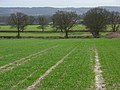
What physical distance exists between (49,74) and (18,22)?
120067 mm

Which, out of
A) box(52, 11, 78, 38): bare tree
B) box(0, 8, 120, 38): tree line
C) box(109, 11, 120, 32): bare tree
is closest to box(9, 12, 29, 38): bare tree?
box(0, 8, 120, 38): tree line

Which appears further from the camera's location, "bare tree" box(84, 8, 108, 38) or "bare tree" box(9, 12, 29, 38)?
"bare tree" box(9, 12, 29, 38)

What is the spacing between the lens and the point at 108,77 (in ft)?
65.9

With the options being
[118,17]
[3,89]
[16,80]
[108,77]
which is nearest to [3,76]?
[16,80]

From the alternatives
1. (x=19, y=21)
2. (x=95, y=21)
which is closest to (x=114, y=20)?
(x=95, y=21)

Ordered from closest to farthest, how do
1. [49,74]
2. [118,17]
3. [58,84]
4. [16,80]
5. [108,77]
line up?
[58,84]
[16,80]
[108,77]
[49,74]
[118,17]

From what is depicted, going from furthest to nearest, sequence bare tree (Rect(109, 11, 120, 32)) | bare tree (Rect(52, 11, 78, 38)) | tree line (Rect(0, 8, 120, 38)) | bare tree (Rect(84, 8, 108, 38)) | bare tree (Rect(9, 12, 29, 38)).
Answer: bare tree (Rect(109, 11, 120, 32)) < bare tree (Rect(9, 12, 29, 38)) < bare tree (Rect(52, 11, 78, 38)) < tree line (Rect(0, 8, 120, 38)) < bare tree (Rect(84, 8, 108, 38))

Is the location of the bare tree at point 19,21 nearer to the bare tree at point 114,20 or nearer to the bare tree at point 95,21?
the bare tree at point 95,21

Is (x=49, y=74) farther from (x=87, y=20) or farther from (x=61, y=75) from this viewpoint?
(x=87, y=20)

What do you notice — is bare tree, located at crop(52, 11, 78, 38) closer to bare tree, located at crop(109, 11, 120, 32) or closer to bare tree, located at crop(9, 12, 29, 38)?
bare tree, located at crop(9, 12, 29, 38)

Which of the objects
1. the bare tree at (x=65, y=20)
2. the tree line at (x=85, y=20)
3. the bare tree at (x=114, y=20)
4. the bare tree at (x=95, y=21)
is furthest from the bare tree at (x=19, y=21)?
the bare tree at (x=114, y=20)

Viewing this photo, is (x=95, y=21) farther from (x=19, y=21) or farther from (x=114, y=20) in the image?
(x=19, y=21)

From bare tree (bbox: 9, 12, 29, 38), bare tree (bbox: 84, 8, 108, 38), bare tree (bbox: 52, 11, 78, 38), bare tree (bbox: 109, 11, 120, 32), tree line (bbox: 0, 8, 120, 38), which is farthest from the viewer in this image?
bare tree (bbox: 109, 11, 120, 32)

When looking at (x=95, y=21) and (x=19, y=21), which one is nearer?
(x=95, y=21)
